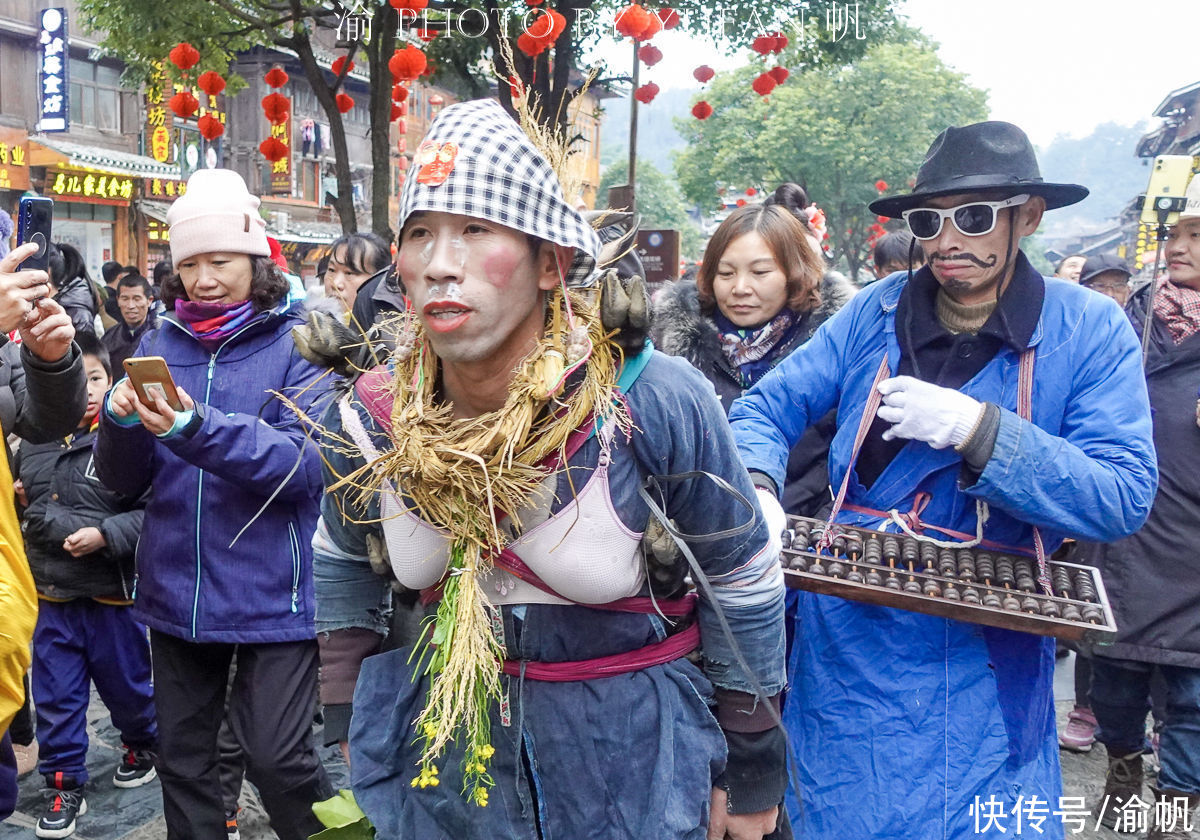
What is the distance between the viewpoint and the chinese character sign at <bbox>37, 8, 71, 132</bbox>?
19016mm

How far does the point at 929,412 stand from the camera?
7.41 feet

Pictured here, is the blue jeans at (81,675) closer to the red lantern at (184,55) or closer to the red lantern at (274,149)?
the red lantern at (184,55)

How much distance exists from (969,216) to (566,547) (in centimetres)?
135

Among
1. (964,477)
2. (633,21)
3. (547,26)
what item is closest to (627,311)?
(964,477)

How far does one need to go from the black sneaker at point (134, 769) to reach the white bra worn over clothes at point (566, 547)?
2.97 metres

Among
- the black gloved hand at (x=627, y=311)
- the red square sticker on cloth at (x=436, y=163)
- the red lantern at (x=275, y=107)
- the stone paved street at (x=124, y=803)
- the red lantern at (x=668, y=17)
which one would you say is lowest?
the stone paved street at (x=124, y=803)

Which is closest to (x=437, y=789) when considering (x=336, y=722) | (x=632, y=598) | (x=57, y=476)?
(x=336, y=722)

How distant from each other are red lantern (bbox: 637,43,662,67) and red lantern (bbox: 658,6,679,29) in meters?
0.58

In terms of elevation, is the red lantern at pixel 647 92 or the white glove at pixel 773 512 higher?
the red lantern at pixel 647 92

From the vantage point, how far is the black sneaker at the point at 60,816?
3789 millimetres

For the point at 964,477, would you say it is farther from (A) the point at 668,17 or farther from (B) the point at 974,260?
(A) the point at 668,17

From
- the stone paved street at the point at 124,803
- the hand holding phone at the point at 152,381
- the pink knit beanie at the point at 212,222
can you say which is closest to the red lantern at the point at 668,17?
the pink knit beanie at the point at 212,222

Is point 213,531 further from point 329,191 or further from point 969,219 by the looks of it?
point 329,191

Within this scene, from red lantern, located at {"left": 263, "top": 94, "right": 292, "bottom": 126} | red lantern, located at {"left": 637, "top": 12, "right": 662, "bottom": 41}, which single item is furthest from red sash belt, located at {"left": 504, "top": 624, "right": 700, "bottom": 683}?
red lantern, located at {"left": 263, "top": 94, "right": 292, "bottom": 126}
